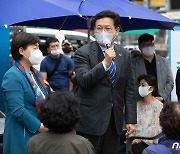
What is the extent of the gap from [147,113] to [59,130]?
277 centimetres

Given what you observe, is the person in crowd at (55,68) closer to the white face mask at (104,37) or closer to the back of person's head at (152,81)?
the back of person's head at (152,81)

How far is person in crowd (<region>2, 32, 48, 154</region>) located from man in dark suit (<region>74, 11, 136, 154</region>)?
1.26 ft

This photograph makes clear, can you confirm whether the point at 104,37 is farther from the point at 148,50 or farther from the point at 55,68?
the point at 55,68

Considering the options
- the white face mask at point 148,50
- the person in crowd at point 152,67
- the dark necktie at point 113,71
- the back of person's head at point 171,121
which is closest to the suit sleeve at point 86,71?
the dark necktie at point 113,71

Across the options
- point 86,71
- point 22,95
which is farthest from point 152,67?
point 22,95

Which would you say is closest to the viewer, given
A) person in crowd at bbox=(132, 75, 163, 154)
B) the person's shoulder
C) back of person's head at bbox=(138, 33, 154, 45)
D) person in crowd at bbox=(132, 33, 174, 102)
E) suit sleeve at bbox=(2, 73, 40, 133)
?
the person's shoulder

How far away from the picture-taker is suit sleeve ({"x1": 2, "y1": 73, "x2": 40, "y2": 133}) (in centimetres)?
360

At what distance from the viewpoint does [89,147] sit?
281 centimetres

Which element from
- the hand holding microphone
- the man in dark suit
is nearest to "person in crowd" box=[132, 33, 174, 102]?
the man in dark suit

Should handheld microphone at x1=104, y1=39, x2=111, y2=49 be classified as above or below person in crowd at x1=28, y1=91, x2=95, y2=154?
above

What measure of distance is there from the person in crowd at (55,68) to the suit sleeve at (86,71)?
11.8ft

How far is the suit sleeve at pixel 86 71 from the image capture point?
373 centimetres

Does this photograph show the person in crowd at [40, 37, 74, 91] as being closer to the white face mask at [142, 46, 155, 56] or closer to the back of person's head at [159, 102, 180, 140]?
the white face mask at [142, 46, 155, 56]

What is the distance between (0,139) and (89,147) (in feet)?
7.32
